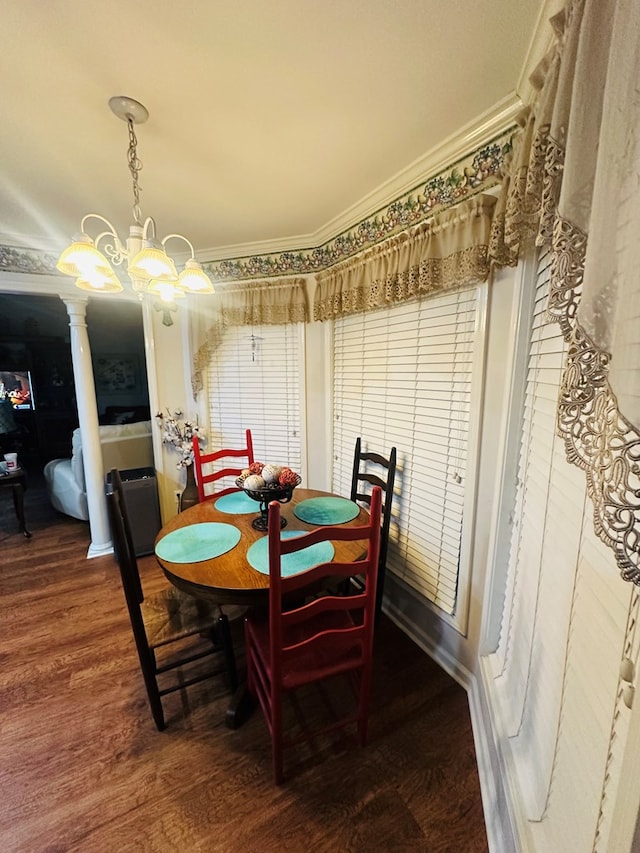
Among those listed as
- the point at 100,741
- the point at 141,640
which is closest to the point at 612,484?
the point at 141,640

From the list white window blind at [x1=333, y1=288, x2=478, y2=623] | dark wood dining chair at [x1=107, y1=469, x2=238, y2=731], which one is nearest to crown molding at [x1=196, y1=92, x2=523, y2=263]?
white window blind at [x1=333, y1=288, x2=478, y2=623]

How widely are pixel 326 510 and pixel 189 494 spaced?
147cm

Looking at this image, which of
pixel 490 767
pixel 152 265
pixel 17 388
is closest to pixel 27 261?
pixel 152 265

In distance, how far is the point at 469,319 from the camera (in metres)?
1.56

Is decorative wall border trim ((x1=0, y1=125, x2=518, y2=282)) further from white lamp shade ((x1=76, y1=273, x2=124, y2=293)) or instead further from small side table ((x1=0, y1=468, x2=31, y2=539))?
small side table ((x1=0, y1=468, x2=31, y2=539))

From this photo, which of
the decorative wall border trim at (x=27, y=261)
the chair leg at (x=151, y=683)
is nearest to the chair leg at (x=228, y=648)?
the chair leg at (x=151, y=683)

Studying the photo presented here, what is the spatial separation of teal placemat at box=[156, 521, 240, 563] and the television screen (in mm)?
5267

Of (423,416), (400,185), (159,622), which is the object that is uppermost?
(400,185)

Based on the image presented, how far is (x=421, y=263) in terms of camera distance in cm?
162

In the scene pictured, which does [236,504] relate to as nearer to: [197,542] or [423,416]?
[197,542]

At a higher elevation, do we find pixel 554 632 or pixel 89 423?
pixel 89 423

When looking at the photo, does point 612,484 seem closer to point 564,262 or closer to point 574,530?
point 564,262

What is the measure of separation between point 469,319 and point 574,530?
3.37 feet

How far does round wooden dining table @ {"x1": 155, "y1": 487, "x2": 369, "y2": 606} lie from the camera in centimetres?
125
